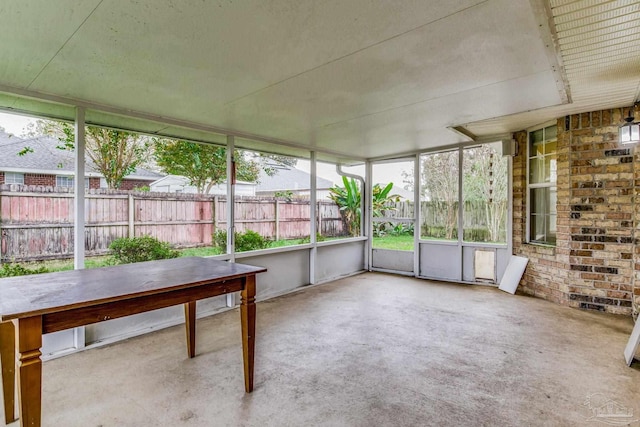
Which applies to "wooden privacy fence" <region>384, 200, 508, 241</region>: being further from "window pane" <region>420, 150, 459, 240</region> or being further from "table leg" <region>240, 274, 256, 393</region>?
"table leg" <region>240, 274, 256, 393</region>

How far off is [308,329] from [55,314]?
2538 millimetres

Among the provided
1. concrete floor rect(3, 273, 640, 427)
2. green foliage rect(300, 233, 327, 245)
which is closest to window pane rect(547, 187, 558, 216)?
concrete floor rect(3, 273, 640, 427)

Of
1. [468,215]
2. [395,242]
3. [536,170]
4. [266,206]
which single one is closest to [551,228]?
[536,170]

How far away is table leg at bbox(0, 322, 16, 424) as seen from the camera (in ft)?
6.68

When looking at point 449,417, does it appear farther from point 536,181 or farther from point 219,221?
point 536,181

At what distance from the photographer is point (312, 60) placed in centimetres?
244

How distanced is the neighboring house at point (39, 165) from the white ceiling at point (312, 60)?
1.50 ft

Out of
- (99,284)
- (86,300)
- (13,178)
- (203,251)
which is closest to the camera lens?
(86,300)

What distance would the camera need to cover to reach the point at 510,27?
2016mm

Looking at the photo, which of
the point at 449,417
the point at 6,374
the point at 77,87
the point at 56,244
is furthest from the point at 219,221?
the point at 449,417

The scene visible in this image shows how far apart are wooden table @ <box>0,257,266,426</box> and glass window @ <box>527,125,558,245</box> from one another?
4.66 meters

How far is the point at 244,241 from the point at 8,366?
332cm

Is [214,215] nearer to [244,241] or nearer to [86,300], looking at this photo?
[244,241]

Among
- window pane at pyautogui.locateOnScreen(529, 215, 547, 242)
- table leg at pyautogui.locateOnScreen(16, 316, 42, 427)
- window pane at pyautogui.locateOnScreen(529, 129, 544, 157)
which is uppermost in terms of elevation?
window pane at pyautogui.locateOnScreen(529, 129, 544, 157)
